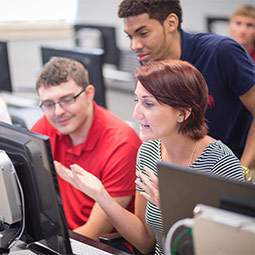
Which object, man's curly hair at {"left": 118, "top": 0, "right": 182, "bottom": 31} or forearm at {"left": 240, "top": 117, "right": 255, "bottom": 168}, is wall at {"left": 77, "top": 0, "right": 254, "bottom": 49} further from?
forearm at {"left": 240, "top": 117, "right": 255, "bottom": 168}

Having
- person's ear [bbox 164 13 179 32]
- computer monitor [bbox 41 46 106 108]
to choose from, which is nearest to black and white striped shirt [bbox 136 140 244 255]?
person's ear [bbox 164 13 179 32]

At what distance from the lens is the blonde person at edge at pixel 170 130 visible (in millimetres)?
1566

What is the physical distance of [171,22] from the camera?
6.91ft

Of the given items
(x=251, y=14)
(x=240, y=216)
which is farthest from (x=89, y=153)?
(x=251, y=14)

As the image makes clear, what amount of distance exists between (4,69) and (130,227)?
206 centimetres

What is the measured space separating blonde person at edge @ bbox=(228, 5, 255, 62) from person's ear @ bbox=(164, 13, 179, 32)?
1.60 m

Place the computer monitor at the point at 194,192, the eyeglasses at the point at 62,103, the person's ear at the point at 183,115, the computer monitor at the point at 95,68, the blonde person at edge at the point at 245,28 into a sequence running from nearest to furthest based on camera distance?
the computer monitor at the point at 194,192, the person's ear at the point at 183,115, the eyeglasses at the point at 62,103, the computer monitor at the point at 95,68, the blonde person at edge at the point at 245,28

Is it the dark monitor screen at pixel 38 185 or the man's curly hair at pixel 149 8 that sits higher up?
the man's curly hair at pixel 149 8

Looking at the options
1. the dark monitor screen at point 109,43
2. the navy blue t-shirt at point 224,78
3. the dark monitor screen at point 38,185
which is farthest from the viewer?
the dark monitor screen at point 109,43

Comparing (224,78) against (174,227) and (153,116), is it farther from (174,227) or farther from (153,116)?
(174,227)

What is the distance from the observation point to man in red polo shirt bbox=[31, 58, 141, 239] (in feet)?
6.52

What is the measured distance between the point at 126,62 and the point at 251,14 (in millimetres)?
1258

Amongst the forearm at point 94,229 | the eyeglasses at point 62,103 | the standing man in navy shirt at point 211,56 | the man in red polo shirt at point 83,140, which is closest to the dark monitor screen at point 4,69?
the man in red polo shirt at point 83,140

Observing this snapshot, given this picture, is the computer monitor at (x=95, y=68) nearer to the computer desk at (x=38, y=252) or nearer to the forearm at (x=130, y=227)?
the forearm at (x=130, y=227)
